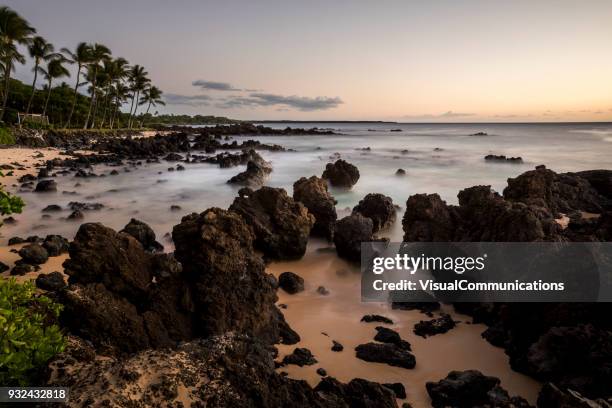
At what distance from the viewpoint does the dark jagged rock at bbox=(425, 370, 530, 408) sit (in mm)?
5043

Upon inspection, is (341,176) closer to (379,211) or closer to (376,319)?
(379,211)

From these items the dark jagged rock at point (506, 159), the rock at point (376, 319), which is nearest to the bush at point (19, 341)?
the rock at point (376, 319)

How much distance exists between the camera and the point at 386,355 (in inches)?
250

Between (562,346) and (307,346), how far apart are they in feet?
12.2

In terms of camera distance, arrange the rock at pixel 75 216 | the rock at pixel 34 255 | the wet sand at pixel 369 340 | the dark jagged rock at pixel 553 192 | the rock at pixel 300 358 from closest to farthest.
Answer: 1. the wet sand at pixel 369 340
2. the rock at pixel 300 358
3. the rock at pixel 34 255
4. the dark jagged rock at pixel 553 192
5. the rock at pixel 75 216

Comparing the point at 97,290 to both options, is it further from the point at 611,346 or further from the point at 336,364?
the point at 611,346

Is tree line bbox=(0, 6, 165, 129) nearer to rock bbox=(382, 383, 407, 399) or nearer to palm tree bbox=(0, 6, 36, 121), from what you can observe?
palm tree bbox=(0, 6, 36, 121)

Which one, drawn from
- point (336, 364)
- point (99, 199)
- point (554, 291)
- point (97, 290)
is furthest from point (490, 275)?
point (99, 199)

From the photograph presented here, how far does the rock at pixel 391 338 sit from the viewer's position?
6.76 metres

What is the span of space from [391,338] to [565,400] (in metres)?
3.24

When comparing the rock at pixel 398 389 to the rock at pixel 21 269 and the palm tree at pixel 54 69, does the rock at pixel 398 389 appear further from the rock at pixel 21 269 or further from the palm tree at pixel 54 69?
the palm tree at pixel 54 69

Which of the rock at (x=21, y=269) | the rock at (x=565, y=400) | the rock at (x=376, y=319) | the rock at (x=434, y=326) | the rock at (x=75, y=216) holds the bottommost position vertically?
the rock at (x=376, y=319)

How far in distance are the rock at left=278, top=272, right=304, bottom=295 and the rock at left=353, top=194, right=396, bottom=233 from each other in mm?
5575

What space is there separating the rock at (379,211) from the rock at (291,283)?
5.57 metres
